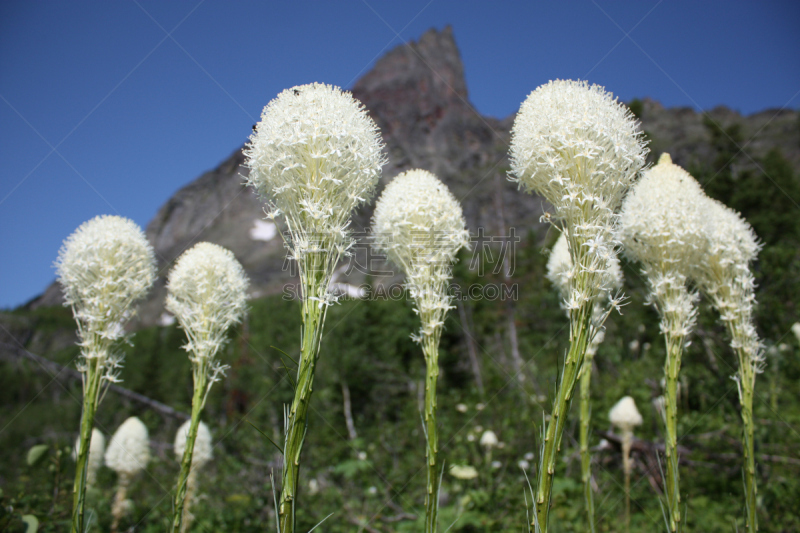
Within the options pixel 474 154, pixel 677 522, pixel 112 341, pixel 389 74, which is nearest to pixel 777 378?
pixel 677 522

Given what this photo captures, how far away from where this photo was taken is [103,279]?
10.4ft

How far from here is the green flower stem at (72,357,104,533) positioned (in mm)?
2656

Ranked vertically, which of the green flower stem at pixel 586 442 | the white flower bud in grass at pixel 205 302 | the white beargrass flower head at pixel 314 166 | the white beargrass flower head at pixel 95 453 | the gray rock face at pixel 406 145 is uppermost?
the gray rock face at pixel 406 145

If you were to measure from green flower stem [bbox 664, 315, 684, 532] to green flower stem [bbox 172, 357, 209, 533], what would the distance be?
3162 mm

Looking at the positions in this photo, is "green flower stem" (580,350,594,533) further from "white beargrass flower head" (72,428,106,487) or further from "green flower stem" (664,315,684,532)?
"white beargrass flower head" (72,428,106,487)

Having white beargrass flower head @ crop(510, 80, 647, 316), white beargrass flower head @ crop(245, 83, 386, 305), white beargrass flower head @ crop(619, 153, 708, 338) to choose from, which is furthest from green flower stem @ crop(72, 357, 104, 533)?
white beargrass flower head @ crop(619, 153, 708, 338)

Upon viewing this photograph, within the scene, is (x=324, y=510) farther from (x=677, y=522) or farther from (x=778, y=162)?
(x=778, y=162)

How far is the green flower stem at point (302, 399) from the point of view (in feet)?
6.62

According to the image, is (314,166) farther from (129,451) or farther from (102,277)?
(129,451)

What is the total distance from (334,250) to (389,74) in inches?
4923

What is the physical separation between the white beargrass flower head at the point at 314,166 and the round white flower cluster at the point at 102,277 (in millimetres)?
1523

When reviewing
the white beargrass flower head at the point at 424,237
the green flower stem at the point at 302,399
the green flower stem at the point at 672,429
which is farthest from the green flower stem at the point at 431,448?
the green flower stem at the point at 672,429

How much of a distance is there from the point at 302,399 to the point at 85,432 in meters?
1.89

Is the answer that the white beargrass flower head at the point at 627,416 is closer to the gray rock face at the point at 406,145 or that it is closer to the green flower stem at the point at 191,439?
the green flower stem at the point at 191,439
